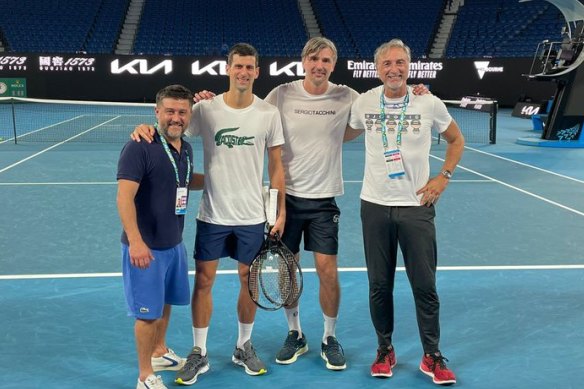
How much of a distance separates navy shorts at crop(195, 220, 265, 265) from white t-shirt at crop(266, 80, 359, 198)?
1.41ft

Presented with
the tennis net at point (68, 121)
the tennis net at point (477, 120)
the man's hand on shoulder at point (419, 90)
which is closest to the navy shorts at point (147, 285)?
the man's hand on shoulder at point (419, 90)

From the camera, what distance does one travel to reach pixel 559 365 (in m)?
4.14

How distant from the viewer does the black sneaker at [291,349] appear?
13.8 ft

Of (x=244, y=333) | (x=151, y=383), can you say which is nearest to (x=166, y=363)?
(x=151, y=383)

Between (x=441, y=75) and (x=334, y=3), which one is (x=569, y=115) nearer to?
(x=441, y=75)

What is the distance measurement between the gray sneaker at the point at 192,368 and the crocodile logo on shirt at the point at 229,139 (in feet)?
4.43

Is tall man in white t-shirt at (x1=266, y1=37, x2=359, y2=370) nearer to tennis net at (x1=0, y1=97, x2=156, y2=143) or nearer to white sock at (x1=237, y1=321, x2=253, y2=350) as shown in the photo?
white sock at (x1=237, y1=321, x2=253, y2=350)

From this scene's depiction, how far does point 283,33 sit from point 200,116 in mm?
27712

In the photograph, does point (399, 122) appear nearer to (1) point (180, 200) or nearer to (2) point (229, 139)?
(2) point (229, 139)

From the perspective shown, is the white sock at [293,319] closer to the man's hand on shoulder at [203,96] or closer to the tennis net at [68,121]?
the man's hand on shoulder at [203,96]

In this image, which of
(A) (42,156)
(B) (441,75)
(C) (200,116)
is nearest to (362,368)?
(C) (200,116)

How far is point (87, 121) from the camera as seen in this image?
20328 mm

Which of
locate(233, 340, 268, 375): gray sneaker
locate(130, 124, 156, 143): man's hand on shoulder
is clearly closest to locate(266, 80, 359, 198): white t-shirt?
locate(130, 124, 156, 143): man's hand on shoulder

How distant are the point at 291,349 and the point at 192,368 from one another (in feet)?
2.32
